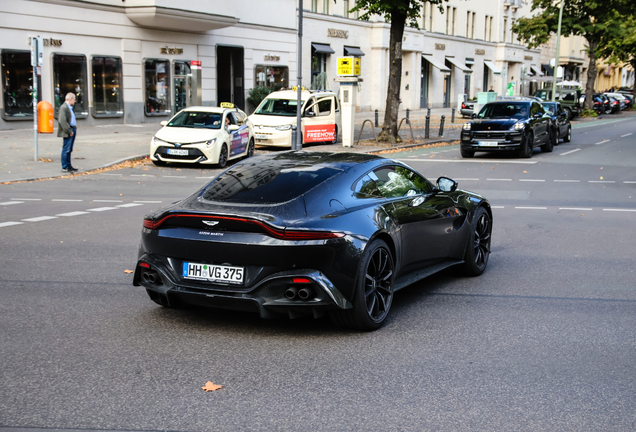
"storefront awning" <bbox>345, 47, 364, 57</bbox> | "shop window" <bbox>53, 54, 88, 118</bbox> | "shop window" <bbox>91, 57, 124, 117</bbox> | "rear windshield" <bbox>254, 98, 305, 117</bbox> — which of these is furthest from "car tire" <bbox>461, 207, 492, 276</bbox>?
"storefront awning" <bbox>345, 47, 364, 57</bbox>

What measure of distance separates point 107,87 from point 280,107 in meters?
8.53

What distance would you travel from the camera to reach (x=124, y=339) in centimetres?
556

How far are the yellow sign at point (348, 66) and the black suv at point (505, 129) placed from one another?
4.69m

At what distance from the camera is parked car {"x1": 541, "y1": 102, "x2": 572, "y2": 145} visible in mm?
27209

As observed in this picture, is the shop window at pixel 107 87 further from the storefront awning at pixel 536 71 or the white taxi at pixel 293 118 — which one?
the storefront awning at pixel 536 71

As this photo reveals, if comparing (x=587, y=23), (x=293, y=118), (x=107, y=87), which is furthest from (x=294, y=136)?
(x=587, y=23)

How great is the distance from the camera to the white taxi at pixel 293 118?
975 inches

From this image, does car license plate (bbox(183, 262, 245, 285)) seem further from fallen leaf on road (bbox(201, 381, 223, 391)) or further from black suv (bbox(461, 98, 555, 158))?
black suv (bbox(461, 98, 555, 158))

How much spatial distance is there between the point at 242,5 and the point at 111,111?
971 centimetres

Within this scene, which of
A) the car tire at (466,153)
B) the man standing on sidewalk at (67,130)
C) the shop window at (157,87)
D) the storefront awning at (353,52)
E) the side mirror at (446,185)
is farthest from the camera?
the storefront awning at (353,52)

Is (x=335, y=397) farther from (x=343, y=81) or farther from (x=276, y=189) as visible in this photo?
(x=343, y=81)

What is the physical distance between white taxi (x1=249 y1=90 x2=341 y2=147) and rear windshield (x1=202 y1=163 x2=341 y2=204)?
18.5 metres

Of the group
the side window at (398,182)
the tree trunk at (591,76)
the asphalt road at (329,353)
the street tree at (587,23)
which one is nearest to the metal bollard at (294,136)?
the asphalt road at (329,353)

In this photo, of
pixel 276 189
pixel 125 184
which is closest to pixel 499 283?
pixel 276 189
